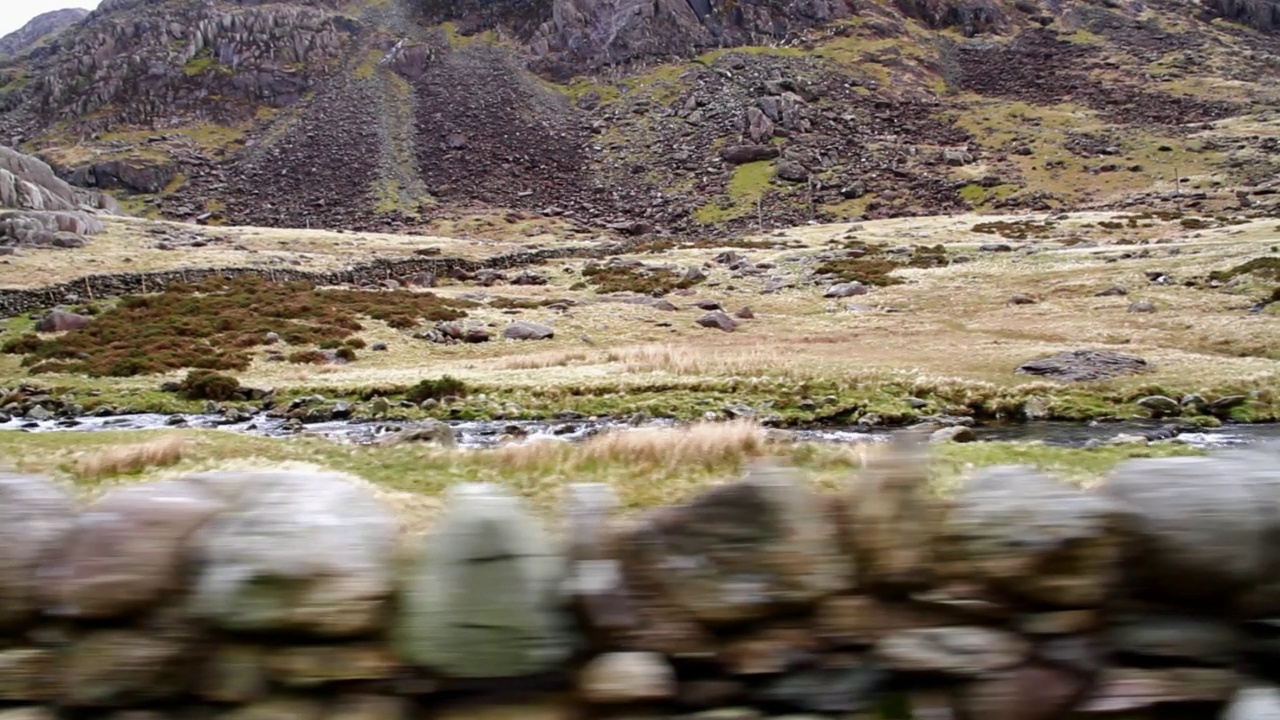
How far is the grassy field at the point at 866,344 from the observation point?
26859mm

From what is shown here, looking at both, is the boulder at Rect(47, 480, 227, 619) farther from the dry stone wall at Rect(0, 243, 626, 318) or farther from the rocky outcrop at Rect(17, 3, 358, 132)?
the rocky outcrop at Rect(17, 3, 358, 132)

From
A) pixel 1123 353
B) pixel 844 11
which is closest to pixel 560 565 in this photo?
pixel 1123 353

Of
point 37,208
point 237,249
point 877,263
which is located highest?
point 37,208

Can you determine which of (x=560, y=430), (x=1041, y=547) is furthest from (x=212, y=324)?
(x=1041, y=547)

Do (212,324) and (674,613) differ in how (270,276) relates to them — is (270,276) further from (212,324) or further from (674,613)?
(674,613)

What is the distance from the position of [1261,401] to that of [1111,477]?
25.5 m

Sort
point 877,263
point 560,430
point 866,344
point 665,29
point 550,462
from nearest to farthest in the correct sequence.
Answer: point 550,462 → point 560,430 → point 866,344 → point 877,263 → point 665,29

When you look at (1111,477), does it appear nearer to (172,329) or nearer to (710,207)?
(172,329)

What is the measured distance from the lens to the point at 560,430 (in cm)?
2392

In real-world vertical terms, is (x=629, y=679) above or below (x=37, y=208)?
below

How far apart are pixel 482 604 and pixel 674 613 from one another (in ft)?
3.66

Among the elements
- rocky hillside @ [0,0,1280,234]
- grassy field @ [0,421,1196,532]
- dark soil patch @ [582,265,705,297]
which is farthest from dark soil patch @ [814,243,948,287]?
grassy field @ [0,421,1196,532]

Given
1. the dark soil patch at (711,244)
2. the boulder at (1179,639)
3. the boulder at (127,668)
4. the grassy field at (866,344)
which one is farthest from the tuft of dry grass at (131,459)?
the dark soil patch at (711,244)

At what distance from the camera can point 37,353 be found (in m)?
37.3
